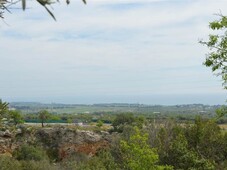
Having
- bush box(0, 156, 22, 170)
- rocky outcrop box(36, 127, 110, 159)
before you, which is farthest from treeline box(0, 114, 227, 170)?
rocky outcrop box(36, 127, 110, 159)

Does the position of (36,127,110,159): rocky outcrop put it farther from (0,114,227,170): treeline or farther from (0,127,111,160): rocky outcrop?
(0,114,227,170): treeline

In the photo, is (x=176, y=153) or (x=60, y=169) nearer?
(x=176, y=153)

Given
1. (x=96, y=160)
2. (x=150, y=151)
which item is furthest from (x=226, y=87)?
(x=96, y=160)

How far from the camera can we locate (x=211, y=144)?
27.3 metres

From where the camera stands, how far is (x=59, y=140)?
49.3 metres

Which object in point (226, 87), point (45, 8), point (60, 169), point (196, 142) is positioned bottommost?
point (60, 169)

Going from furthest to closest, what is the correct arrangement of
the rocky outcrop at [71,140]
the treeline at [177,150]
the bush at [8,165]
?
1. the rocky outcrop at [71,140]
2. the bush at [8,165]
3. the treeline at [177,150]

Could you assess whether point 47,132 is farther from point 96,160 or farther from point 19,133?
point 96,160

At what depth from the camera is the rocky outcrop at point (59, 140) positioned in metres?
46.9

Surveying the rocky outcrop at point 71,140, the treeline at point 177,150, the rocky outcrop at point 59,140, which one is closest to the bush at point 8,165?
the treeline at point 177,150

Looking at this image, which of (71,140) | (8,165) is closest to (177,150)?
(8,165)

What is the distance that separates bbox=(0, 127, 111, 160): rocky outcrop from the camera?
46906mm

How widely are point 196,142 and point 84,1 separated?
22.6 metres

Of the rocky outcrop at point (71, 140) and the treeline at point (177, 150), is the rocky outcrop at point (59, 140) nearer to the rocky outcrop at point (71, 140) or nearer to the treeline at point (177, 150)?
the rocky outcrop at point (71, 140)
